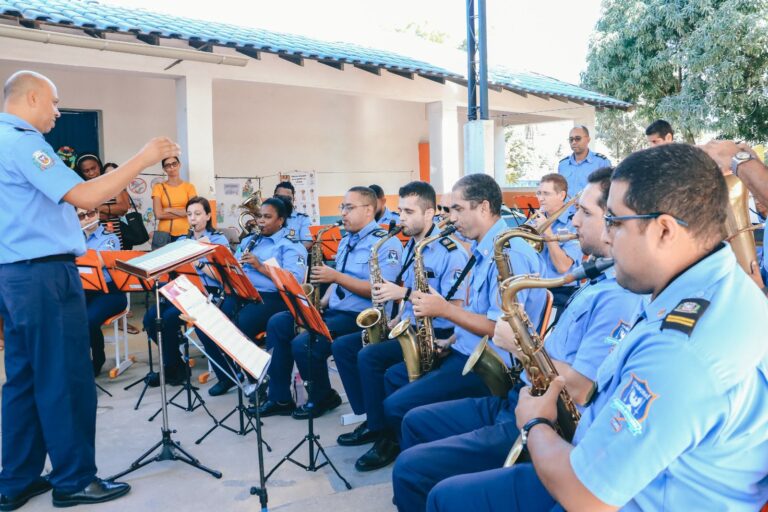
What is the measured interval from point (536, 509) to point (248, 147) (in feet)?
35.5

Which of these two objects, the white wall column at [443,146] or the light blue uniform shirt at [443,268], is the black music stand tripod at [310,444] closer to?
the light blue uniform shirt at [443,268]

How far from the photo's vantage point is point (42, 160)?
321 cm

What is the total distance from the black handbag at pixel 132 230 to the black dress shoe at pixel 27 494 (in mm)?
5119

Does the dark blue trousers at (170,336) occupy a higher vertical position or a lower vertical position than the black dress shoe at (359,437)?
higher

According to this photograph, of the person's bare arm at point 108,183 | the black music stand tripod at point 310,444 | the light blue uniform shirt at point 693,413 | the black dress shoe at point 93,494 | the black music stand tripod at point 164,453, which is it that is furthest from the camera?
the black music stand tripod at point 164,453

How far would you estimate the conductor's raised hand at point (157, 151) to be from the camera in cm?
312

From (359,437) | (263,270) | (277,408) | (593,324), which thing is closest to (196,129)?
(263,270)

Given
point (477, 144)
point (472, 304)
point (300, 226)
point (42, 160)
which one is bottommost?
point (472, 304)

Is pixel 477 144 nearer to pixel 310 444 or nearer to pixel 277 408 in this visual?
pixel 277 408

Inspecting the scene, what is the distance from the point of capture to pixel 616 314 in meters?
2.30

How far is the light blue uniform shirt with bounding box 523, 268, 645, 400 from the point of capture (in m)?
2.27

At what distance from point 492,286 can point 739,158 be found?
1.31 m

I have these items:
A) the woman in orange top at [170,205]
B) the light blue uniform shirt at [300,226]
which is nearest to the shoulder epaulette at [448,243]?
the light blue uniform shirt at [300,226]

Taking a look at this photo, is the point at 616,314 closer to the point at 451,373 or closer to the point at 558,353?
the point at 558,353
